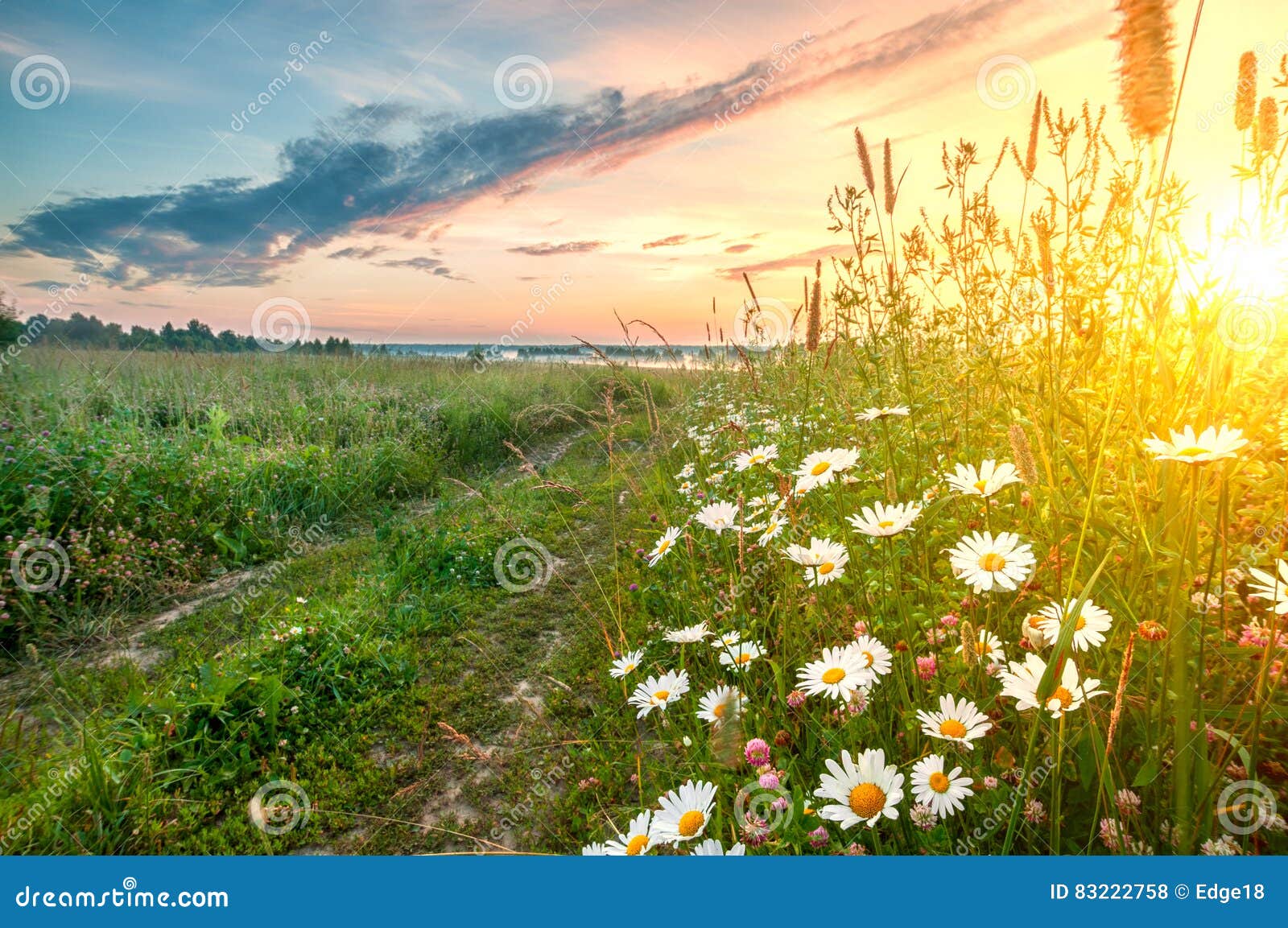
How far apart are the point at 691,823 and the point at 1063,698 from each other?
790 mm

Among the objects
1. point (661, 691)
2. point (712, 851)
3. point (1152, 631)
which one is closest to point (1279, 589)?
point (1152, 631)

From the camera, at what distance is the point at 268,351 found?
13445 millimetres

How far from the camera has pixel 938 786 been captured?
1.24 m

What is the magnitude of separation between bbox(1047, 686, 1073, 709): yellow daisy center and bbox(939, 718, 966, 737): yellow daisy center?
0.58 ft

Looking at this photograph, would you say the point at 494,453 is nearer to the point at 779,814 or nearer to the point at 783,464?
the point at 783,464

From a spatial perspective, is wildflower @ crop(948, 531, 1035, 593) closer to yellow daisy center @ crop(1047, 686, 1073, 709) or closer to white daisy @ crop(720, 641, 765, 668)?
yellow daisy center @ crop(1047, 686, 1073, 709)

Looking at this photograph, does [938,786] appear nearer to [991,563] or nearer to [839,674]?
[839,674]

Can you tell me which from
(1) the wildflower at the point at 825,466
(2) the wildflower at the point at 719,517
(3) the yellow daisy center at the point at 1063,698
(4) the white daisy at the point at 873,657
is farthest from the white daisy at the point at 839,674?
(2) the wildflower at the point at 719,517

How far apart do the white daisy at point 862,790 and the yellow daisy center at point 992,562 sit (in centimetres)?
Result: 45

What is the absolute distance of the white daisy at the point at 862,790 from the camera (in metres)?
1.20

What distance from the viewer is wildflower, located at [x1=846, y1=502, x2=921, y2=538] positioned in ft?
4.57

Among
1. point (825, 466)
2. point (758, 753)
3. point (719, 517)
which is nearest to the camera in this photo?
point (758, 753)

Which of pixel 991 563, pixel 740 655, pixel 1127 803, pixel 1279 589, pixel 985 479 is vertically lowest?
pixel 1127 803

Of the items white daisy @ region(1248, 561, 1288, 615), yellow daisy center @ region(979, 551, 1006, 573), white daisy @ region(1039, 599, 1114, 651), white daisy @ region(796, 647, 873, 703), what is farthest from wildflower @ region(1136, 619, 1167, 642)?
white daisy @ region(796, 647, 873, 703)
